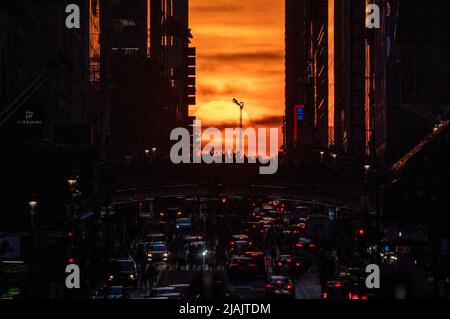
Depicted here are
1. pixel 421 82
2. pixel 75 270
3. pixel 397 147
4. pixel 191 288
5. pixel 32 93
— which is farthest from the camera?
pixel 397 147

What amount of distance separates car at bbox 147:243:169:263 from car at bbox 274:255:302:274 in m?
13.1

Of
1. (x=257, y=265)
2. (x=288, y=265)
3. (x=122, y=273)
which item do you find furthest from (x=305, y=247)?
(x=122, y=273)

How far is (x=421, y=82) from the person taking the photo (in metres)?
88.4

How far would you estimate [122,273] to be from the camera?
67.6m

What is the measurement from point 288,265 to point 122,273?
13.2 m

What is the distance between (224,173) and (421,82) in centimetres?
3519

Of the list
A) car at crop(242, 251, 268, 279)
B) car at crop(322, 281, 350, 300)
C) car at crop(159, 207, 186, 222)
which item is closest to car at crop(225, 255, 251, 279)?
car at crop(242, 251, 268, 279)

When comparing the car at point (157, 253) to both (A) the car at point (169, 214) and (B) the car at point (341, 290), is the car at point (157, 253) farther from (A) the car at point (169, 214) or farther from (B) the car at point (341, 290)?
(A) the car at point (169, 214)

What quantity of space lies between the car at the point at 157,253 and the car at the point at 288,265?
42.9ft

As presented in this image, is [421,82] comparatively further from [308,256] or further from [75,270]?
[75,270]

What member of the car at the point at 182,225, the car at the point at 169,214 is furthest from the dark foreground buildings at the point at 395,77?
the car at the point at 169,214

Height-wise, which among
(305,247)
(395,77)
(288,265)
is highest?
(395,77)

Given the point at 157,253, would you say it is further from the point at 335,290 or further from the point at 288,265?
the point at 335,290
